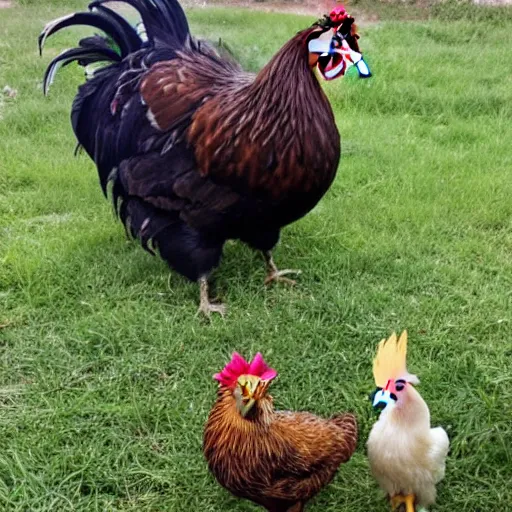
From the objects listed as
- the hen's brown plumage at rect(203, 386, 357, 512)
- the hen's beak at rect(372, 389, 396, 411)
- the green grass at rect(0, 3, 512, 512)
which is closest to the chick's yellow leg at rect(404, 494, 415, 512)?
the green grass at rect(0, 3, 512, 512)

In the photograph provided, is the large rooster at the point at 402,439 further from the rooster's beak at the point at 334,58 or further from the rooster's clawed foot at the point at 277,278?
the rooster's clawed foot at the point at 277,278

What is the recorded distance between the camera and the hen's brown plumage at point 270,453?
2238 millimetres

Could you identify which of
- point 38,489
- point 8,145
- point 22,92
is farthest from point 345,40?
point 22,92

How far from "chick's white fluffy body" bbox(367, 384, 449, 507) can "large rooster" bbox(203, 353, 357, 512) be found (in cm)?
14

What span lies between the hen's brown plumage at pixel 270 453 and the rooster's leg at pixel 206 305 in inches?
50.7

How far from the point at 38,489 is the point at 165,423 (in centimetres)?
55

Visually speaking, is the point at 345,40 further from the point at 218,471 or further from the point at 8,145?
the point at 8,145

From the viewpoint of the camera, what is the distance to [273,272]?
3939mm

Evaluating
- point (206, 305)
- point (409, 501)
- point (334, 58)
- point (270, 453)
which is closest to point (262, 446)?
point (270, 453)

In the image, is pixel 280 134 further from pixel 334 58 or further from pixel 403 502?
pixel 403 502

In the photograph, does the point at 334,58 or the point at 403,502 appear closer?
the point at 403,502

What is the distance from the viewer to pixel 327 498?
2.58 meters

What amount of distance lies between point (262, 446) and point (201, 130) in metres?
1.68

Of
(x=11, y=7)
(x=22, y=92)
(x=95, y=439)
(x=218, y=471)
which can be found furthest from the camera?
(x=11, y=7)
